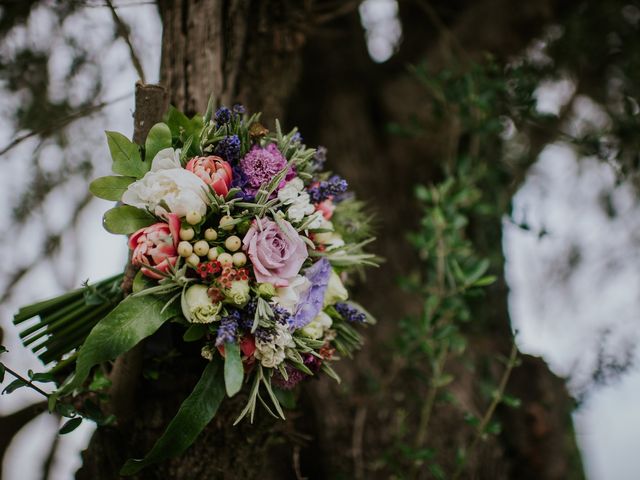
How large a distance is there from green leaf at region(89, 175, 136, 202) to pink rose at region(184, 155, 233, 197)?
138mm

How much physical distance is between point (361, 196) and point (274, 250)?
4.83 feet

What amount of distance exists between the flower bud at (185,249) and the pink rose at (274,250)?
0.35ft

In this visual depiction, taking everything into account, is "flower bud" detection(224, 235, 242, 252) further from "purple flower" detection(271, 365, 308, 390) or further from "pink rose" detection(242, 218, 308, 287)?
"purple flower" detection(271, 365, 308, 390)

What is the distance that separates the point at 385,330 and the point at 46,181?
72.8 inches

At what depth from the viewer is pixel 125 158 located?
43.9 inches

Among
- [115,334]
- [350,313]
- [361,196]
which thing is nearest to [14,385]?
[115,334]

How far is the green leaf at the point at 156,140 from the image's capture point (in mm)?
1116

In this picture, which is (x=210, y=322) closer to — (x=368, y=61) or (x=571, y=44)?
(x=368, y=61)

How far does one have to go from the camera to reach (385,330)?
2.41 meters

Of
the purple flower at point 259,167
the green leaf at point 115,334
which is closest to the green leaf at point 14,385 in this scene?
the green leaf at point 115,334

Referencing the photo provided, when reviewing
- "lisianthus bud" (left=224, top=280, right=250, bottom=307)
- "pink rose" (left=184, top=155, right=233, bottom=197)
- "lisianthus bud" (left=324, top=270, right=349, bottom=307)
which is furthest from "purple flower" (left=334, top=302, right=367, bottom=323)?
"pink rose" (left=184, top=155, right=233, bottom=197)

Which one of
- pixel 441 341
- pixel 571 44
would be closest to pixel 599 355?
pixel 441 341

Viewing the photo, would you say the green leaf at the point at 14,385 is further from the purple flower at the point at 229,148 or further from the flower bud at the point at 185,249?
the purple flower at the point at 229,148

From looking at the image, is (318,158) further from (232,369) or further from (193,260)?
(232,369)
